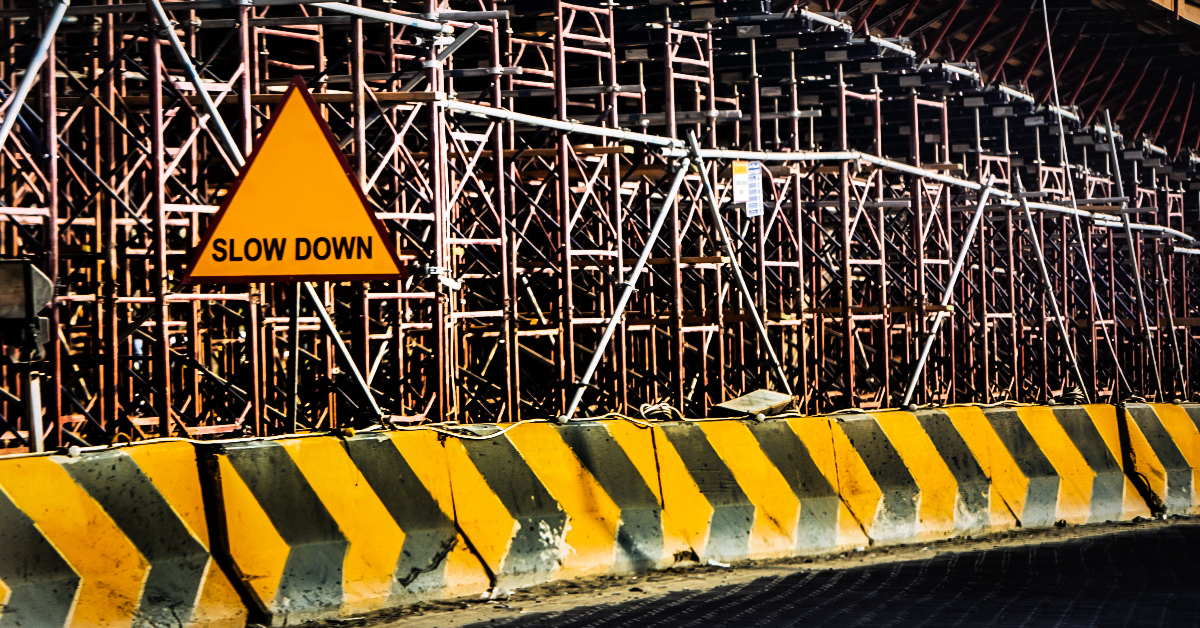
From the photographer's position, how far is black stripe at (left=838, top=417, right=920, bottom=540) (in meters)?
10.8

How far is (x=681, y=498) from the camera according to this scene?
982cm

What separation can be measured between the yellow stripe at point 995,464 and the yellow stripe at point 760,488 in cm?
179

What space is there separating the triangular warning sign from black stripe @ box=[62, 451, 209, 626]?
100 cm

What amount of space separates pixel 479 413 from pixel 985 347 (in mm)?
10857

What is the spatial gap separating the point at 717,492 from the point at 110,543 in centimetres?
416

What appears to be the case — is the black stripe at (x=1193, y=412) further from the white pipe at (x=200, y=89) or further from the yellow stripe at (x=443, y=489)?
the white pipe at (x=200, y=89)

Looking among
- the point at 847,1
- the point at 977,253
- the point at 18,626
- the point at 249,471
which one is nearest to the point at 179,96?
the point at 249,471

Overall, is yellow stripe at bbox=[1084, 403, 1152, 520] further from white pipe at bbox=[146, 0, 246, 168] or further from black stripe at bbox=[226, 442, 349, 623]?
white pipe at bbox=[146, 0, 246, 168]

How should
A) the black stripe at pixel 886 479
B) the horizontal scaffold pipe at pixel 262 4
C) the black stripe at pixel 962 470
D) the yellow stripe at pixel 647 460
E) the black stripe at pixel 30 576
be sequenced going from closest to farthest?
the black stripe at pixel 30 576
the yellow stripe at pixel 647 460
the horizontal scaffold pipe at pixel 262 4
the black stripe at pixel 886 479
the black stripe at pixel 962 470

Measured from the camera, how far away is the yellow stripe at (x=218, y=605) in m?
7.49

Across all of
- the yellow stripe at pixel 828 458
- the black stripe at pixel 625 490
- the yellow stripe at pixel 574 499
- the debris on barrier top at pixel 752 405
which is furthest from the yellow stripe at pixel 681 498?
the yellow stripe at pixel 828 458

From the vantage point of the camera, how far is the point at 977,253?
2669cm

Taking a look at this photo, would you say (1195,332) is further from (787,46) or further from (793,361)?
(787,46)

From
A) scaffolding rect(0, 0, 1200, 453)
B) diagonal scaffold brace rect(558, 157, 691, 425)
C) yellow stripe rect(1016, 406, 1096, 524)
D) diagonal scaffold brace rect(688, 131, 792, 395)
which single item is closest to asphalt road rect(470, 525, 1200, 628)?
yellow stripe rect(1016, 406, 1096, 524)
